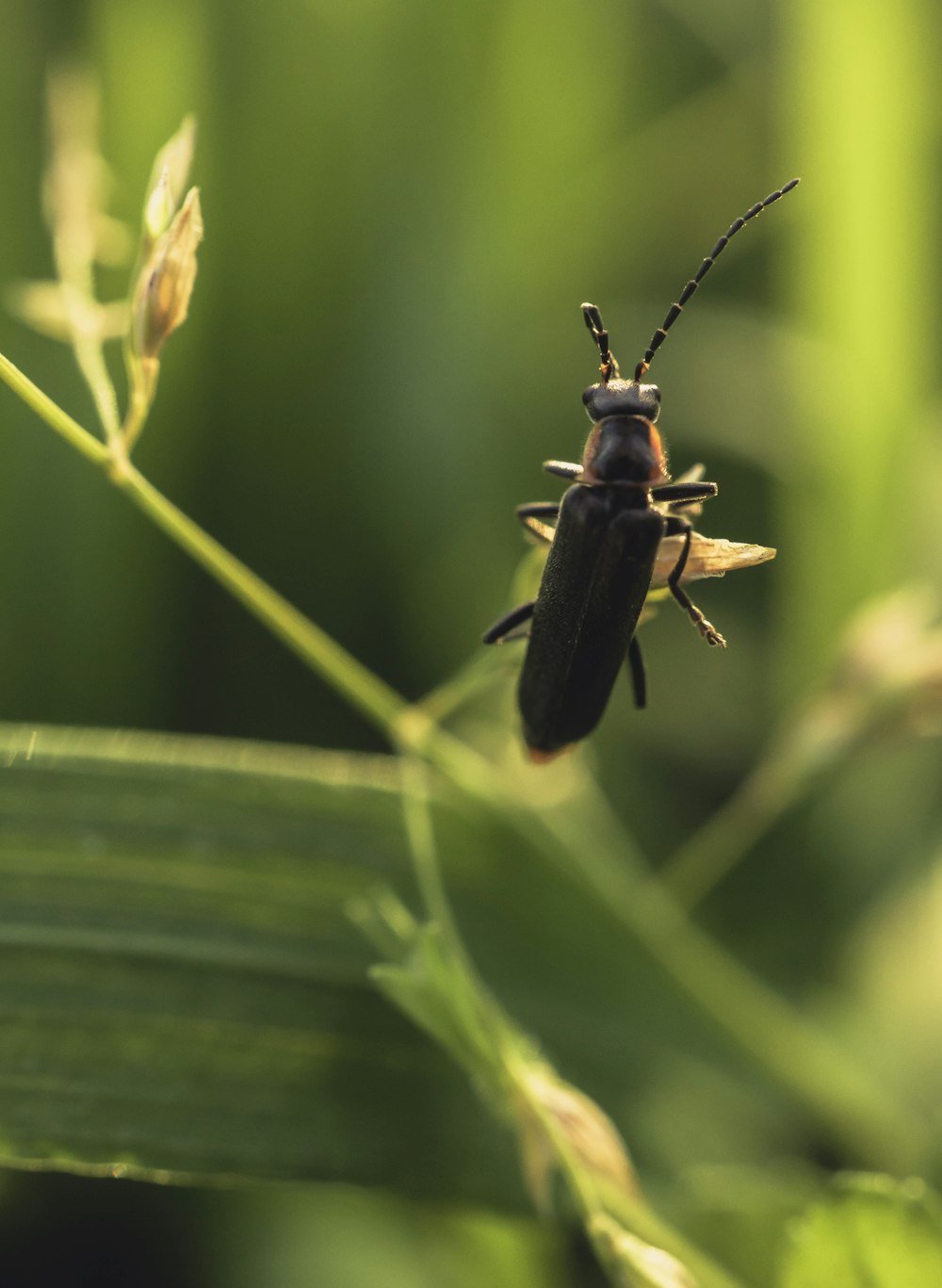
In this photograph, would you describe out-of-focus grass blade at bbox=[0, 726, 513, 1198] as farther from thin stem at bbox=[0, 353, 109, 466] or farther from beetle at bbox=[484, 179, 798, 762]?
thin stem at bbox=[0, 353, 109, 466]

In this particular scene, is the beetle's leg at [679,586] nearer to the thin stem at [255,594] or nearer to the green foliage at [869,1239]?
the thin stem at [255,594]

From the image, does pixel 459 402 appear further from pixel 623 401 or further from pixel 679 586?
pixel 679 586

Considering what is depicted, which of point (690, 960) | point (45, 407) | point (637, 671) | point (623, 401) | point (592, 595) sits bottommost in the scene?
point (690, 960)

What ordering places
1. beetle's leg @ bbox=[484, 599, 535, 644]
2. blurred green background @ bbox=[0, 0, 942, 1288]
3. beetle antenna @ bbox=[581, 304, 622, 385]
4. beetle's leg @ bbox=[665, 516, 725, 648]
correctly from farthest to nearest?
1. blurred green background @ bbox=[0, 0, 942, 1288]
2. beetle antenna @ bbox=[581, 304, 622, 385]
3. beetle's leg @ bbox=[484, 599, 535, 644]
4. beetle's leg @ bbox=[665, 516, 725, 648]

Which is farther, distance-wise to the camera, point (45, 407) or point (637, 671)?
point (637, 671)

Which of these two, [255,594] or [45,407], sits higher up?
[45,407]

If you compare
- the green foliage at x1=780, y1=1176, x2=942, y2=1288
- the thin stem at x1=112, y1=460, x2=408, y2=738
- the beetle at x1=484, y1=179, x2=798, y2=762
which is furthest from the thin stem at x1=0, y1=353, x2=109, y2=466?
the green foliage at x1=780, y1=1176, x2=942, y2=1288

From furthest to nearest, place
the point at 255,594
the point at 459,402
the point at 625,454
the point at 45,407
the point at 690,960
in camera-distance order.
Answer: the point at 459,402, the point at 690,960, the point at 625,454, the point at 255,594, the point at 45,407

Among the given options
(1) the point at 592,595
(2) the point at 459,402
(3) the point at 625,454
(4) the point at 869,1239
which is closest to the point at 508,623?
(1) the point at 592,595
